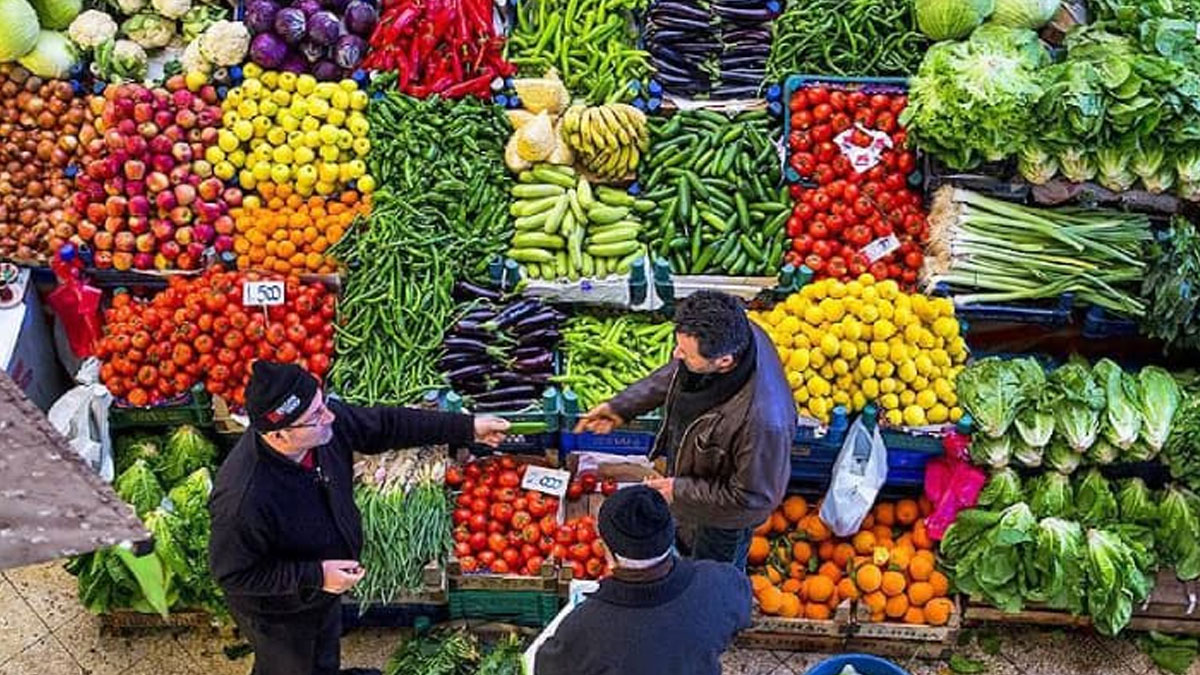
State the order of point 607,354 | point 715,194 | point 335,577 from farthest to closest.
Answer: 1. point 715,194
2. point 607,354
3. point 335,577

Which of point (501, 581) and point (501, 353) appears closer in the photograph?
point (501, 581)

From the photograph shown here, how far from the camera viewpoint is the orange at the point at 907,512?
5.25 meters

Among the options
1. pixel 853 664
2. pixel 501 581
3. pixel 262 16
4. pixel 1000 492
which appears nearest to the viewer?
pixel 853 664

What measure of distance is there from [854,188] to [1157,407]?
1.50 meters

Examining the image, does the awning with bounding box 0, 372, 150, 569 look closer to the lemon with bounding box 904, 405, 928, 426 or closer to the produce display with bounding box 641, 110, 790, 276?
the lemon with bounding box 904, 405, 928, 426

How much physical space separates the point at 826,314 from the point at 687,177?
1.02 m

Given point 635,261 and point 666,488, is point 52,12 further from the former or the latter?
point 666,488

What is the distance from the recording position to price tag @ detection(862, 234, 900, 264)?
5387 millimetres

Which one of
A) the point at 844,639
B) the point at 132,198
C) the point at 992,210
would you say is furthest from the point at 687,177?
the point at 132,198

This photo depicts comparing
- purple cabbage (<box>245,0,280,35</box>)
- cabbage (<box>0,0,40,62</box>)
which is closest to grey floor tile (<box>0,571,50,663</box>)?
cabbage (<box>0,0,40,62</box>)

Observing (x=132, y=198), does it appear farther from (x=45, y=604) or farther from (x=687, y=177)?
(x=687, y=177)

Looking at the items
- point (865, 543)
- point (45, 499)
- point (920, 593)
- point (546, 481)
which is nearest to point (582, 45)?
point (546, 481)

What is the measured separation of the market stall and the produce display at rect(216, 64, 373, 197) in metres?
0.02

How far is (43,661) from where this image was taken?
16.7ft
